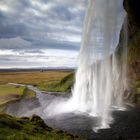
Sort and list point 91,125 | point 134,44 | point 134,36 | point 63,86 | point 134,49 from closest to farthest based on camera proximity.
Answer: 1. point 91,125
2. point 134,49
3. point 134,44
4. point 134,36
5. point 63,86

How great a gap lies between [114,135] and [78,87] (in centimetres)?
5481

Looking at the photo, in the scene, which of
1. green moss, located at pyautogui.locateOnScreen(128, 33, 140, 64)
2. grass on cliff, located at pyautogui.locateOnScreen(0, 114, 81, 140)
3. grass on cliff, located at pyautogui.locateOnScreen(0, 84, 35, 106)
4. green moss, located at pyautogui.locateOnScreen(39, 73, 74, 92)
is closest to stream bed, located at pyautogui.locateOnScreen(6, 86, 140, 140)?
grass on cliff, located at pyautogui.locateOnScreen(0, 114, 81, 140)

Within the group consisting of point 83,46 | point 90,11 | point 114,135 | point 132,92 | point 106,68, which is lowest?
point 114,135

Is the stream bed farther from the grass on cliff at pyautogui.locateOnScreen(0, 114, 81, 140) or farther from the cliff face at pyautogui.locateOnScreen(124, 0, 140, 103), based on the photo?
the cliff face at pyautogui.locateOnScreen(124, 0, 140, 103)

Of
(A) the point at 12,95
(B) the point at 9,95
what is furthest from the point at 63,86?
(B) the point at 9,95

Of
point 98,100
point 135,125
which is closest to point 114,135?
point 135,125

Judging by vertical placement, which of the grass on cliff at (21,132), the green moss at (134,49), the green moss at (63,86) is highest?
the green moss at (134,49)

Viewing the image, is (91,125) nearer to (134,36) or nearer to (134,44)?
(134,44)

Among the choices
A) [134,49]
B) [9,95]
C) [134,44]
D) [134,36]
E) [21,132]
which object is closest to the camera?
[21,132]

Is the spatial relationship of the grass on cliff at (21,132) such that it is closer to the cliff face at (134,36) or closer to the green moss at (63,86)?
the cliff face at (134,36)

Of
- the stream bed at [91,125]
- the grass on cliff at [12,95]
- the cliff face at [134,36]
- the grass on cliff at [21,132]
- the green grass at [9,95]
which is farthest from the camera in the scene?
the cliff face at [134,36]

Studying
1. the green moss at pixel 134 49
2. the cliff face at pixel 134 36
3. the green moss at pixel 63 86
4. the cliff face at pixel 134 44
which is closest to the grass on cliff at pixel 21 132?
the cliff face at pixel 134 44

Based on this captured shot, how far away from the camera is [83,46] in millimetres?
95562

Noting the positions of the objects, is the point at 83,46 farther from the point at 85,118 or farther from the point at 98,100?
the point at 85,118
